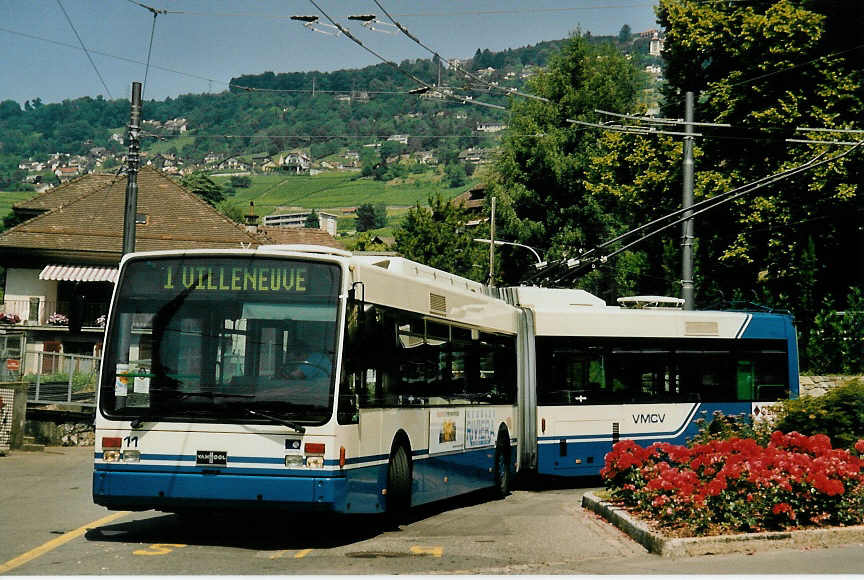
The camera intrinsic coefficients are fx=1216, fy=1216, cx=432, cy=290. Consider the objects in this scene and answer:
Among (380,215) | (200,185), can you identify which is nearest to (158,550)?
(200,185)

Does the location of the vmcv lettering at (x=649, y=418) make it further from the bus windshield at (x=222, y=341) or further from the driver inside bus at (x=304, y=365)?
the driver inside bus at (x=304, y=365)

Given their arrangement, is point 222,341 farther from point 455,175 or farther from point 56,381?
point 455,175

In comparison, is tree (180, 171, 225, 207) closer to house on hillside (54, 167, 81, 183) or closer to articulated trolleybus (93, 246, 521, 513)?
house on hillside (54, 167, 81, 183)

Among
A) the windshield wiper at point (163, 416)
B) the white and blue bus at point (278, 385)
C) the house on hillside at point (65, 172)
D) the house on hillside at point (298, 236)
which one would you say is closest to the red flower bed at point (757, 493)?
the white and blue bus at point (278, 385)

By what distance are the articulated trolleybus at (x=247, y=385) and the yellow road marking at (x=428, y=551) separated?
0.69m

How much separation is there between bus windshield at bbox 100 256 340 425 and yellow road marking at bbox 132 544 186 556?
3.87 ft

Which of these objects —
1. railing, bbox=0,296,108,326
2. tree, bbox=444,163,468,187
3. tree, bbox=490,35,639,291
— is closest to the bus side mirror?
railing, bbox=0,296,108,326

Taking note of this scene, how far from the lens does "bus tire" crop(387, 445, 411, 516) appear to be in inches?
508

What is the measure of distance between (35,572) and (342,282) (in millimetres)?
3923

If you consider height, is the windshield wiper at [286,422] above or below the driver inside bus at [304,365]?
below

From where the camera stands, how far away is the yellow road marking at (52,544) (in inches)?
396

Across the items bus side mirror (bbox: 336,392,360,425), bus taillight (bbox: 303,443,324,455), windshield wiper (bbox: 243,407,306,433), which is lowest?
bus taillight (bbox: 303,443,324,455)

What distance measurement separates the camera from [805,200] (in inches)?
1326

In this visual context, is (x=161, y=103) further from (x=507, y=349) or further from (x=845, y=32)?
(x=507, y=349)
